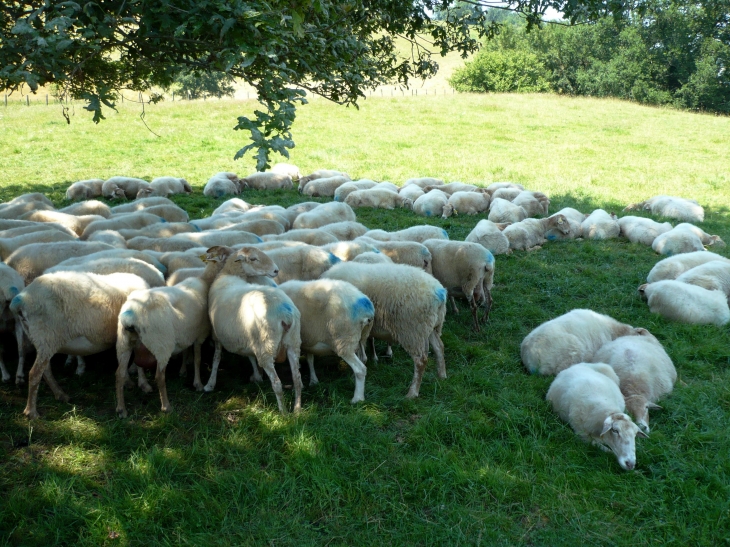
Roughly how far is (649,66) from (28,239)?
49.0m

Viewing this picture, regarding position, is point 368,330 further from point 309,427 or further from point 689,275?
point 689,275

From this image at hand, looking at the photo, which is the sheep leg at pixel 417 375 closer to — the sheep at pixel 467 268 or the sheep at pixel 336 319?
the sheep at pixel 336 319

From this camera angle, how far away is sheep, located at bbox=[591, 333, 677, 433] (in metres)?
5.18

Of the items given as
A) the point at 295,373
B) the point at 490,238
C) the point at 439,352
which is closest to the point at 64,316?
the point at 295,373

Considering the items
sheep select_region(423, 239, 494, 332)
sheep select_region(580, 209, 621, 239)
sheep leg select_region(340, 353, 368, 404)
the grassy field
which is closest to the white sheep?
the grassy field

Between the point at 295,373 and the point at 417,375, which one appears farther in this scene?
the point at 417,375

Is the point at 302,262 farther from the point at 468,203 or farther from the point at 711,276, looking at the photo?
the point at 468,203

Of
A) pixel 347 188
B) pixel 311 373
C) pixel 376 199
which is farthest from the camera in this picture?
pixel 347 188

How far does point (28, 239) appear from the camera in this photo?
24.1ft

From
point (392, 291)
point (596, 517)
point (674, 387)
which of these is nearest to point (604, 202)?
point (674, 387)

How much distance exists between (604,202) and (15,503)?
1335 centimetres

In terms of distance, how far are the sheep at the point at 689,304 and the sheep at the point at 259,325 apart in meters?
4.71

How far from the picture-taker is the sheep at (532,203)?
12.5 m

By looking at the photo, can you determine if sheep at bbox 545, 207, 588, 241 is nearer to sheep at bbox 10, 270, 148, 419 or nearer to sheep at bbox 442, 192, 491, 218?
sheep at bbox 442, 192, 491, 218
